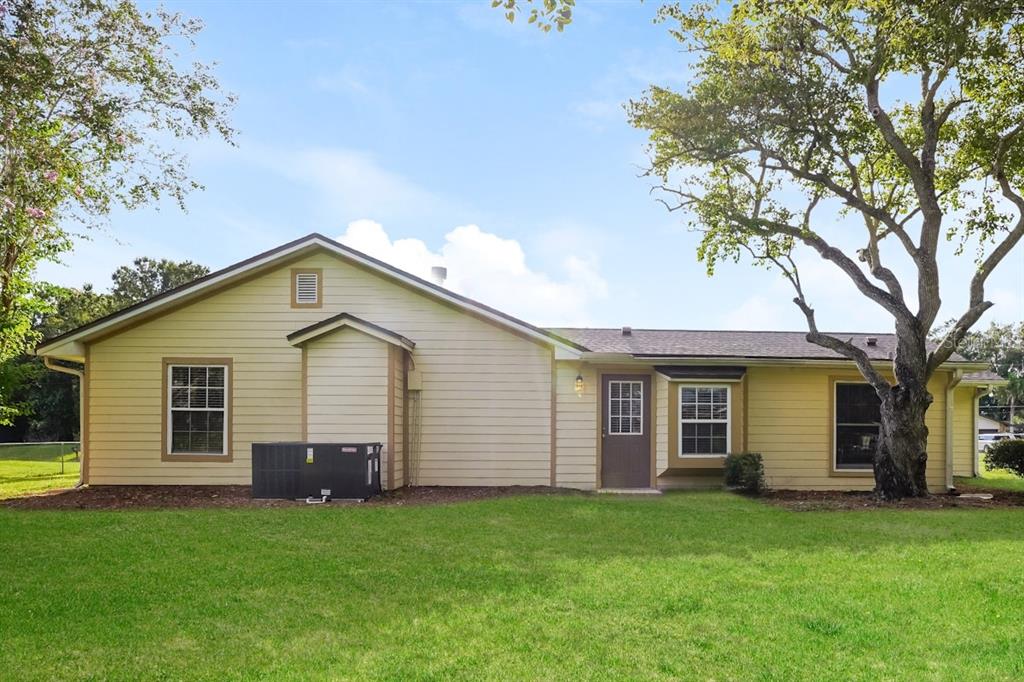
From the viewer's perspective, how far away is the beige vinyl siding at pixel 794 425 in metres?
16.8

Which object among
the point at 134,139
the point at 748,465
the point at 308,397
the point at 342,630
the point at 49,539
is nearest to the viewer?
the point at 342,630

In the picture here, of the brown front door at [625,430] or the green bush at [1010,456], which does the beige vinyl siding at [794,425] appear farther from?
the green bush at [1010,456]

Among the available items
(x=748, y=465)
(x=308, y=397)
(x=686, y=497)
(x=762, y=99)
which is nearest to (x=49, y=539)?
(x=308, y=397)

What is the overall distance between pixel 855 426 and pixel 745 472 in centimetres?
303

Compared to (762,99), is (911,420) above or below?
below

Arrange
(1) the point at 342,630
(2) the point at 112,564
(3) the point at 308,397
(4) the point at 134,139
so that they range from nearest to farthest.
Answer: (1) the point at 342,630 < (2) the point at 112,564 < (3) the point at 308,397 < (4) the point at 134,139

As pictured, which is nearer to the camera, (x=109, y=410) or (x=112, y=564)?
(x=112, y=564)

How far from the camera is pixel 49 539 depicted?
31.7 feet

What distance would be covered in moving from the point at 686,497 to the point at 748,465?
1.72 metres

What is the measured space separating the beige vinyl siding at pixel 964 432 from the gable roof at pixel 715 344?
2.67 m

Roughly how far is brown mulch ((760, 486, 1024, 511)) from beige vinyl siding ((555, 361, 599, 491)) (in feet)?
10.3

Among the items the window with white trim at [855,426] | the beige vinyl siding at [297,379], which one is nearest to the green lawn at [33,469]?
the beige vinyl siding at [297,379]

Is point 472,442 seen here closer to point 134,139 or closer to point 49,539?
point 49,539

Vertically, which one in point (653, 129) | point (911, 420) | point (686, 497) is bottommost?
point (686, 497)
